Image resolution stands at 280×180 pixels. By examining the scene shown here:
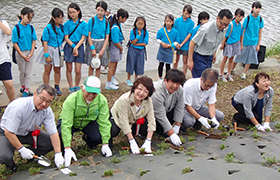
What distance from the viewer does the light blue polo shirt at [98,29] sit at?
211 inches

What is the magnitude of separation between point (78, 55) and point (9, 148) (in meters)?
2.49

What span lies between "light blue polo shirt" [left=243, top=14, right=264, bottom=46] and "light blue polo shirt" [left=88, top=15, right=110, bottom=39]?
10.6 feet

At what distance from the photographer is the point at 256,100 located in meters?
4.44

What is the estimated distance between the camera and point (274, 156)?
3.04 m

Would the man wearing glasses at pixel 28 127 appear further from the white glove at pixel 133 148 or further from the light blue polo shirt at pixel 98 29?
the light blue polo shirt at pixel 98 29

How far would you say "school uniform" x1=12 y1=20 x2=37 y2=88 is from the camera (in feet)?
15.5

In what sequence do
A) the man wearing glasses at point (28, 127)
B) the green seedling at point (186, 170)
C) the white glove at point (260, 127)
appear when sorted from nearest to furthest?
the green seedling at point (186, 170) → the man wearing glasses at point (28, 127) → the white glove at point (260, 127)

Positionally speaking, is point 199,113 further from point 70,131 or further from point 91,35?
point 91,35

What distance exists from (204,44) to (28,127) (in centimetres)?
327

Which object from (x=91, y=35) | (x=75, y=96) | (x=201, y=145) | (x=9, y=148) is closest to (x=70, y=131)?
(x=75, y=96)

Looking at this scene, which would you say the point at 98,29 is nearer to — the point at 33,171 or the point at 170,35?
the point at 170,35

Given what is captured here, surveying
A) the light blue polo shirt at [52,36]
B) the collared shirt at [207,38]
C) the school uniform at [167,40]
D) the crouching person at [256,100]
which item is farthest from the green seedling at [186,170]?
the school uniform at [167,40]

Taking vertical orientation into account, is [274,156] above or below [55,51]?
below

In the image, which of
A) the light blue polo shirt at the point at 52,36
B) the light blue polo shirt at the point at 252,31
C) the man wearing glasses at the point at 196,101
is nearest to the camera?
the man wearing glasses at the point at 196,101
